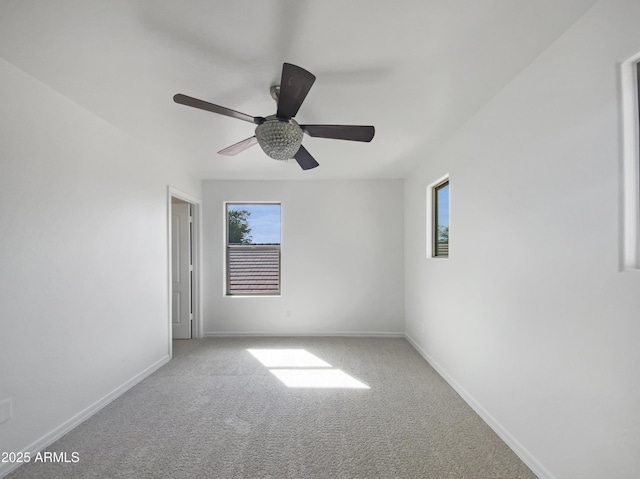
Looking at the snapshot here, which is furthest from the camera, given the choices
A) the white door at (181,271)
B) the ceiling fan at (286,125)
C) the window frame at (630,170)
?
the white door at (181,271)

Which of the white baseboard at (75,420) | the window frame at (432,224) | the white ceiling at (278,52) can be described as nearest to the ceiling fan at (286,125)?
the white ceiling at (278,52)

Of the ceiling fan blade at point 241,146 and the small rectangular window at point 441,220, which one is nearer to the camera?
the ceiling fan blade at point 241,146

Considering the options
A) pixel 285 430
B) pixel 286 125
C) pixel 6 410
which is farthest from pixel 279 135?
pixel 6 410

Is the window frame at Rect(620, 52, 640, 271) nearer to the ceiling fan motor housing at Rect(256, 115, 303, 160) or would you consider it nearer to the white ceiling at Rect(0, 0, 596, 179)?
the white ceiling at Rect(0, 0, 596, 179)

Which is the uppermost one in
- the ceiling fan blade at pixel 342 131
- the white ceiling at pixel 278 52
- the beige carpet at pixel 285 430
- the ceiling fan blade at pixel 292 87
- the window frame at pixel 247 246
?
the white ceiling at pixel 278 52

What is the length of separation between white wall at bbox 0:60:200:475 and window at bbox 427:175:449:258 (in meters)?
3.21

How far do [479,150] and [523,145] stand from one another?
0.56 metres

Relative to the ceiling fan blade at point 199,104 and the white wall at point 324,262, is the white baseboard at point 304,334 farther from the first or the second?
the ceiling fan blade at point 199,104

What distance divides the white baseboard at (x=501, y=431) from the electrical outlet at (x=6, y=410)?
305 cm

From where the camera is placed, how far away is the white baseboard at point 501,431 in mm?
1722

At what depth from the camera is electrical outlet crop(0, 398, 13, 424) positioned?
68.6 inches

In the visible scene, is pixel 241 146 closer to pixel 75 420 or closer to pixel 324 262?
pixel 75 420

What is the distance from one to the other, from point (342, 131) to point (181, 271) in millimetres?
3532

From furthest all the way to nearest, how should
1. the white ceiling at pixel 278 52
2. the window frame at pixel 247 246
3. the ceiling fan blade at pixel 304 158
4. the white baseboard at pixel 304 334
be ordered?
the window frame at pixel 247 246 → the white baseboard at pixel 304 334 → the ceiling fan blade at pixel 304 158 → the white ceiling at pixel 278 52
